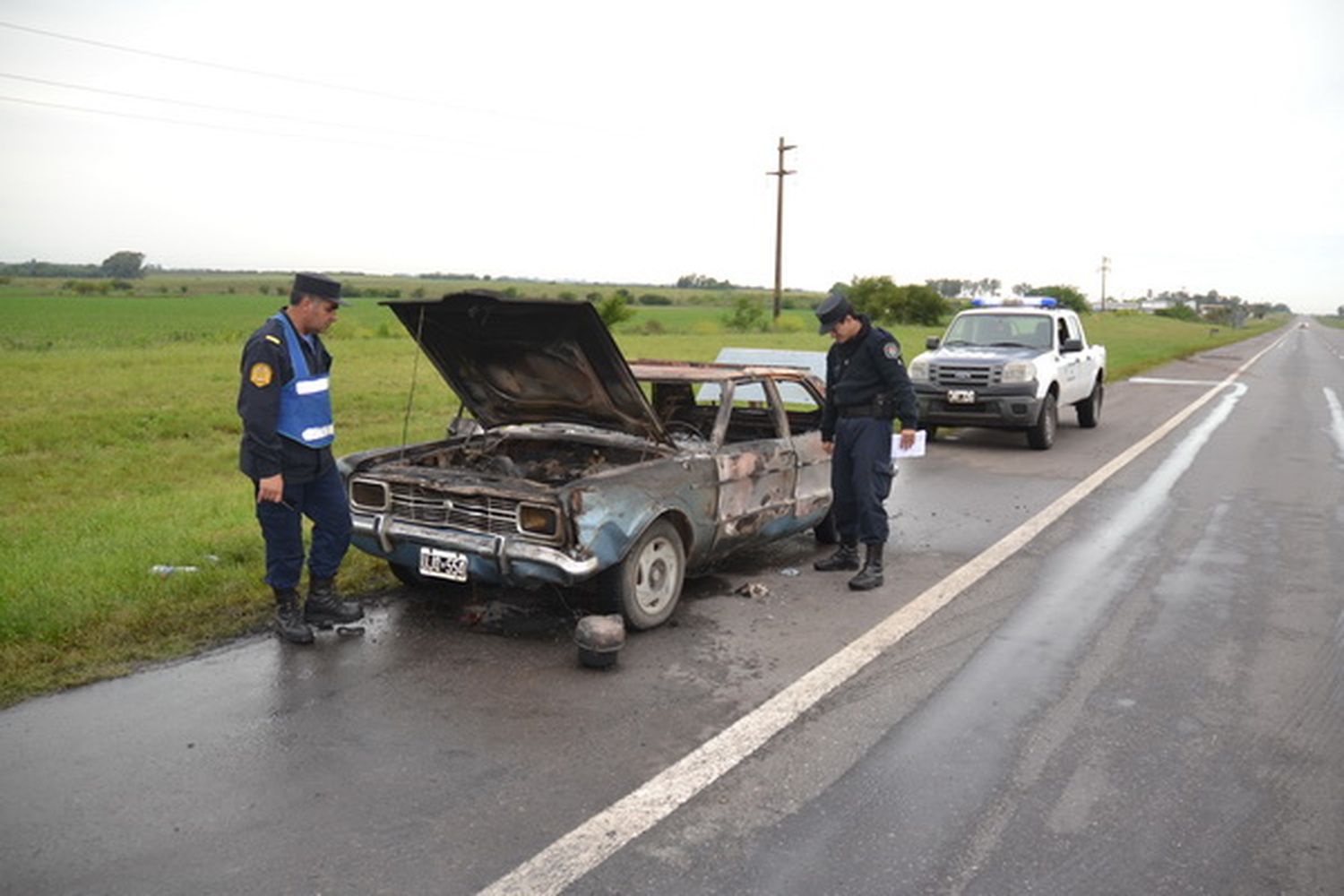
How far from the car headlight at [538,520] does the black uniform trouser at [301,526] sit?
1.02 meters

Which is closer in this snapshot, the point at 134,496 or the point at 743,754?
the point at 743,754

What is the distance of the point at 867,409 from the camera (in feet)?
21.6

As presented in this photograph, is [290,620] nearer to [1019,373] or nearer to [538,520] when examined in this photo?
[538,520]

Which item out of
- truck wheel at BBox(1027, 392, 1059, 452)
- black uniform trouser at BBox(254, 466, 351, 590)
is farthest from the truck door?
black uniform trouser at BBox(254, 466, 351, 590)

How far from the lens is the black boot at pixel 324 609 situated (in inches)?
215

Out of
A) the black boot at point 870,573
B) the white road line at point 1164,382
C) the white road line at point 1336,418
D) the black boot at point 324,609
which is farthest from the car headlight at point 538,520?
the white road line at point 1164,382

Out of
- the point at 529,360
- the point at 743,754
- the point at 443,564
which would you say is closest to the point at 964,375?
the point at 529,360

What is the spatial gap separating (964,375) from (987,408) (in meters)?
0.51

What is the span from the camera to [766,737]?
4.12 meters

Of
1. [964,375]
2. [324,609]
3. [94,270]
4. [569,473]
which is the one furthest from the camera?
[94,270]

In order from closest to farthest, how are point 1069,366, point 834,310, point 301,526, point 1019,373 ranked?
point 301,526
point 834,310
point 1019,373
point 1069,366

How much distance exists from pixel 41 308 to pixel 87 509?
5343 cm

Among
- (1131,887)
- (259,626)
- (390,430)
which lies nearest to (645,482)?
(259,626)

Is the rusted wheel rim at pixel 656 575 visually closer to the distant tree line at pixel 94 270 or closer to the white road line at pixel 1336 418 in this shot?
the white road line at pixel 1336 418
